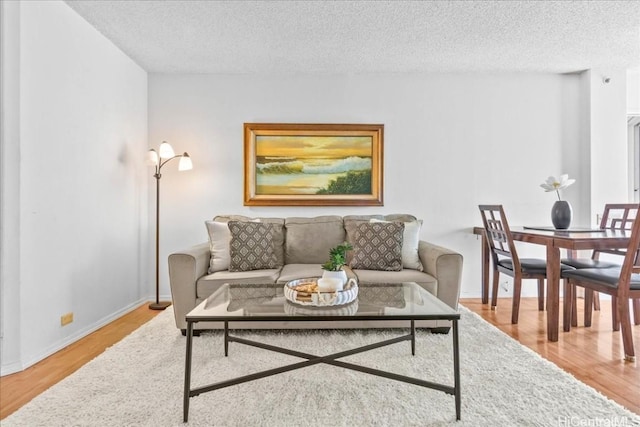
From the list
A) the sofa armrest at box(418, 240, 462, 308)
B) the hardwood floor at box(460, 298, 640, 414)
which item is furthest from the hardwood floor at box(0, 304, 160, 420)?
the hardwood floor at box(460, 298, 640, 414)

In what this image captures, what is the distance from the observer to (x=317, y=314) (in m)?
1.60

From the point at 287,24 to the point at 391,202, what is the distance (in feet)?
6.67

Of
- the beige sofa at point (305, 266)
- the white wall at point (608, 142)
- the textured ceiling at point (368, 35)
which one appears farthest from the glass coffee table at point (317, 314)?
the white wall at point (608, 142)

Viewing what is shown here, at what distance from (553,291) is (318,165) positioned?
95.0 inches

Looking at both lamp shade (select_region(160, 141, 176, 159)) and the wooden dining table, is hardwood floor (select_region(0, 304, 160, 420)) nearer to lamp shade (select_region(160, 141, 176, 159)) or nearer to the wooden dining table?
lamp shade (select_region(160, 141, 176, 159))

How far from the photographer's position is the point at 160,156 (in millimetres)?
3510

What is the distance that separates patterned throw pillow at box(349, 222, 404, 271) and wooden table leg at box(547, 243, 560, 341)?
1.09 metres

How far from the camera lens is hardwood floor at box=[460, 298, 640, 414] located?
1913mm

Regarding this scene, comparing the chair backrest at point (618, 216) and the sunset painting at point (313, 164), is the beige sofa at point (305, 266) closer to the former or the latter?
the sunset painting at point (313, 164)

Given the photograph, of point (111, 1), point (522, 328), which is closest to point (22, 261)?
point (111, 1)

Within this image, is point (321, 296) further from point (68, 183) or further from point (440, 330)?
point (68, 183)

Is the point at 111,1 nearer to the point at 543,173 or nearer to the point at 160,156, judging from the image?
the point at 160,156

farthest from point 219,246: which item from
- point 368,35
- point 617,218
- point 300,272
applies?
point 617,218

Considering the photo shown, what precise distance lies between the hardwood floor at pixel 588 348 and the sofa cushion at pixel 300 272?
1391mm
